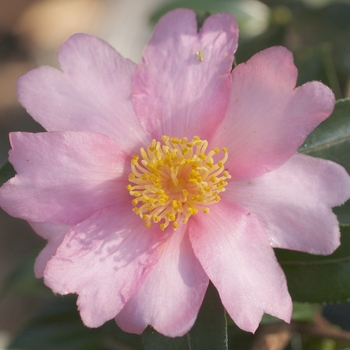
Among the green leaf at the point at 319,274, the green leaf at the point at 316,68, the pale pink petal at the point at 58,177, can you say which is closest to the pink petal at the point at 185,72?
the pale pink petal at the point at 58,177

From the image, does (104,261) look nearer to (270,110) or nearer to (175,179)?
(175,179)

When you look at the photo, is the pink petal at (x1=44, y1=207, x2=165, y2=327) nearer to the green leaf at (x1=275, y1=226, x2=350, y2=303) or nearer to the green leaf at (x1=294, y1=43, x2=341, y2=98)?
the green leaf at (x1=275, y1=226, x2=350, y2=303)

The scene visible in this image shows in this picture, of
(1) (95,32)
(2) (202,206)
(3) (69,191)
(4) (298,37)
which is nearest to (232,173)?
(2) (202,206)

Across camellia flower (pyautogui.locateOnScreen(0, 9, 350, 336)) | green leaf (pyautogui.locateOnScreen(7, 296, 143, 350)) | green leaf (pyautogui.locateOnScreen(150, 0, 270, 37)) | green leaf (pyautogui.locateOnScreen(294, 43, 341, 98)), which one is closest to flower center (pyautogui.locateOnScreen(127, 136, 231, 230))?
camellia flower (pyautogui.locateOnScreen(0, 9, 350, 336))

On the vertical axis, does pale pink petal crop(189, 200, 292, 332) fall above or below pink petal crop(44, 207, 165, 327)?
below

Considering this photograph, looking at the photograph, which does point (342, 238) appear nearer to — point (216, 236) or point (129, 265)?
point (216, 236)

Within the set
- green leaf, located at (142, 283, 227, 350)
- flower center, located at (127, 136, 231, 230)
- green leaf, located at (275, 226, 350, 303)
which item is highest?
flower center, located at (127, 136, 231, 230)

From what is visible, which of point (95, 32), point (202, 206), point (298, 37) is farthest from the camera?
point (95, 32)
